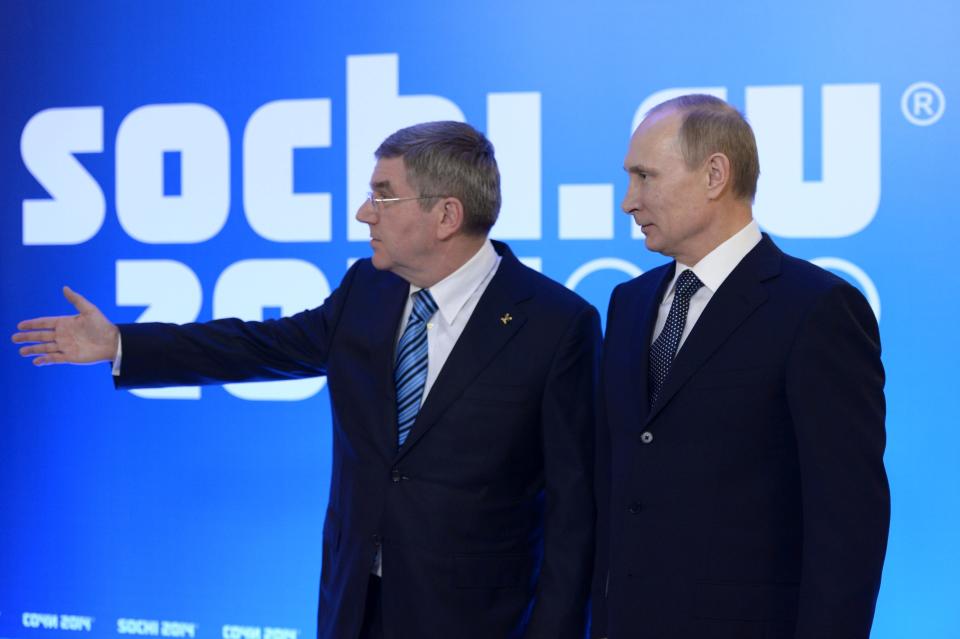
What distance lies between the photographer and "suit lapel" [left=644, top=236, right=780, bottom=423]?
6.31ft

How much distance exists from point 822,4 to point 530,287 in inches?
72.1

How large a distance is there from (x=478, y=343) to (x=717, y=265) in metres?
0.58

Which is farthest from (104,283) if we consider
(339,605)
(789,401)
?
(789,401)

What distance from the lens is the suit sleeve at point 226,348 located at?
256cm

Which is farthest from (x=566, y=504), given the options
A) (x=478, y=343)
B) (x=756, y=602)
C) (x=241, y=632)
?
(x=241, y=632)

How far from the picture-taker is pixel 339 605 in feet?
7.66

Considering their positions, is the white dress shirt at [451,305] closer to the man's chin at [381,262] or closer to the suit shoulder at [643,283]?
the man's chin at [381,262]

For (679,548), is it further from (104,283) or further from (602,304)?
(104,283)

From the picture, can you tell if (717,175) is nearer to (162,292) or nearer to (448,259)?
(448,259)

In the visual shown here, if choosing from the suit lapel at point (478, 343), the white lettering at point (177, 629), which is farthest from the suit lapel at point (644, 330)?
the white lettering at point (177, 629)

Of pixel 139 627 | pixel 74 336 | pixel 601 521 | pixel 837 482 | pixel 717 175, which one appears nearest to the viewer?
pixel 837 482

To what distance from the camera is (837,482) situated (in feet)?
5.81

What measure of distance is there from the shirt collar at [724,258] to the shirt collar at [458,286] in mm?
609

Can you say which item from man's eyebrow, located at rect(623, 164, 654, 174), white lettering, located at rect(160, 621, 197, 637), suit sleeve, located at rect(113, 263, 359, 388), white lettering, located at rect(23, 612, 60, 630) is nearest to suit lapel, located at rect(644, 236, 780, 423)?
man's eyebrow, located at rect(623, 164, 654, 174)
